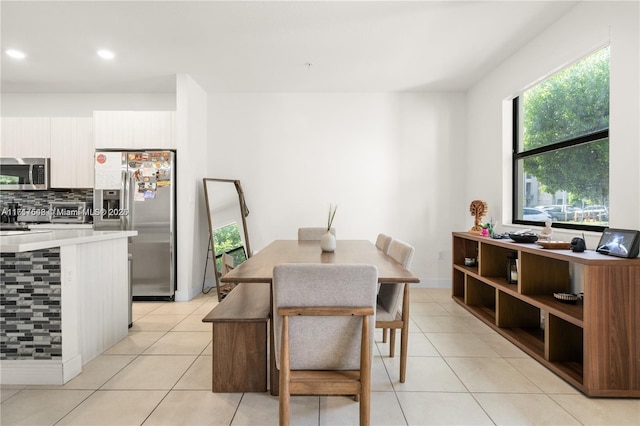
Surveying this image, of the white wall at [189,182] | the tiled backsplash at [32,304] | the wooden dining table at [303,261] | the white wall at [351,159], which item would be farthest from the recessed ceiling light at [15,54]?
the wooden dining table at [303,261]

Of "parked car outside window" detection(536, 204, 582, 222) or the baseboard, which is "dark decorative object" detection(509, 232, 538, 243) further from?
the baseboard

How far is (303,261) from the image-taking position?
7.47 feet

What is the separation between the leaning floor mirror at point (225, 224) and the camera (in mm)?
4441

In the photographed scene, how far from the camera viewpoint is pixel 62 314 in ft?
7.23

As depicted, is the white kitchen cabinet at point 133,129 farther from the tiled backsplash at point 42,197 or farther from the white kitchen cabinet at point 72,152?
the tiled backsplash at point 42,197

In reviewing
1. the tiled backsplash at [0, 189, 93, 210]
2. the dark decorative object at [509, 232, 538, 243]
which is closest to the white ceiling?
the tiled backsplash at [0, 189, 93, 210]

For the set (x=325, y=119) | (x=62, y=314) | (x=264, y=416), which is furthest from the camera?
(x=325, y=119)

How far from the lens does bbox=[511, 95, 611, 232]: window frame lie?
2.69 metres

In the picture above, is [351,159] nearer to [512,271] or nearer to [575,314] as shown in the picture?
[512,271]

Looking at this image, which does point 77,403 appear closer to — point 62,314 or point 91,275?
point 62,314

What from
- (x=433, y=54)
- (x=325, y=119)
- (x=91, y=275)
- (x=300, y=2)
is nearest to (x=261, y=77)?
(x=325, y=119)

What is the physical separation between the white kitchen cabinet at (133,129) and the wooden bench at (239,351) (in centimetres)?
288

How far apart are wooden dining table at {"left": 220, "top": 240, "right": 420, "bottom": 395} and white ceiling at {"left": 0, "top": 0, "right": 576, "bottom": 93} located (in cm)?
196

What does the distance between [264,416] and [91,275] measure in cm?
168
